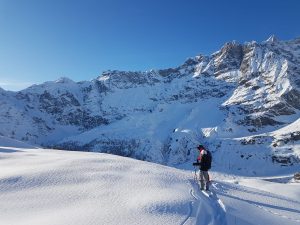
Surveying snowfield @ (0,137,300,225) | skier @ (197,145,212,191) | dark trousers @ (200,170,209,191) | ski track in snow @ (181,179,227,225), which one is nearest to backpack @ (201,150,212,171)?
skier @ (197,145,212,191)

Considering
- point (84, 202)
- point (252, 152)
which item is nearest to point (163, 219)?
point (84, 202)

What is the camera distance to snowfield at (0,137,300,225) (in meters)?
11.2

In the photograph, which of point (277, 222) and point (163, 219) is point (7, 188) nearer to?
point (163, 219)

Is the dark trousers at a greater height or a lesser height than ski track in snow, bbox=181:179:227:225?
greater

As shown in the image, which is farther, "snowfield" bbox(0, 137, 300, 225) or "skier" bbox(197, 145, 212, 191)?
"skier" bbox(197, 145, 212, 191)

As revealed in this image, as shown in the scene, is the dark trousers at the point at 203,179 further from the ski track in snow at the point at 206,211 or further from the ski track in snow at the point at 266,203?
the ski track in snow at the point at 206,211

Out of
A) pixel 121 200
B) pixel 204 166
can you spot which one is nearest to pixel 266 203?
pixel 204 166

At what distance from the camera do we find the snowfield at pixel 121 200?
11.2 meters

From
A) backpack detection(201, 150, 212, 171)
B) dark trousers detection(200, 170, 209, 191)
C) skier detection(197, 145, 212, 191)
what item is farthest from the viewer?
backpack detection(201, 150, 212, 171)

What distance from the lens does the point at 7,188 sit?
14.3 meters

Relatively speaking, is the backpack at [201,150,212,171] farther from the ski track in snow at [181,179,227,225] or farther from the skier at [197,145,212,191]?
the ski track in snow at [181,179,227,225]

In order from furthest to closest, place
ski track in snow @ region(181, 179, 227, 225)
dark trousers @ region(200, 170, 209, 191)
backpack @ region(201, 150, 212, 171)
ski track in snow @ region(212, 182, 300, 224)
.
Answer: backpack @ region(201, 150, 212, 171) → dark trousers @ region(200, 170, 209, 191) → ski track in snow @ region(212, 182, 300, 224) → ski track in snow @ region(181, 179, 227, 225)

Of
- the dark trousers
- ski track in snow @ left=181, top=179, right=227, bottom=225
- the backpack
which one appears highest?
the backpack

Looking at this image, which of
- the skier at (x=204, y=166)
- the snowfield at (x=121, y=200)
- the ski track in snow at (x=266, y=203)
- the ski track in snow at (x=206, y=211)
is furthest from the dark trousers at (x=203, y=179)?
the ski track in snow at (x=206, y=211)
